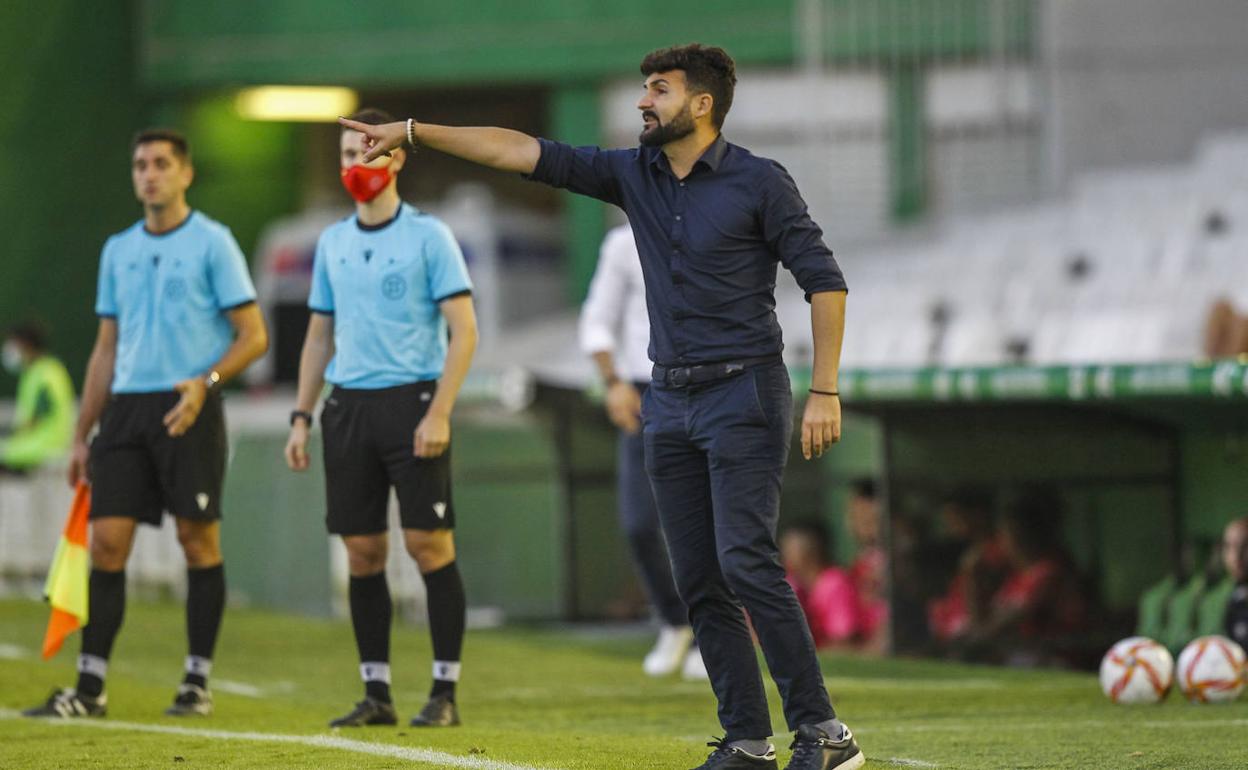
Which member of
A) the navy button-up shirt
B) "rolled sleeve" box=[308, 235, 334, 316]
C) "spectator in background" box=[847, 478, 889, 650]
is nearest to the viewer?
the navy button-up shirt

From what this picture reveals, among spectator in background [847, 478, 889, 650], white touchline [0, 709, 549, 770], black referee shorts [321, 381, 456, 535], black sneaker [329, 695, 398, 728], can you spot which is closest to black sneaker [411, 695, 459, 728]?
black sneaker [329, 695, 398, 728]

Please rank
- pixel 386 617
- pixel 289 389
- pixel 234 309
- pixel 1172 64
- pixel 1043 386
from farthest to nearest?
1. pixel 289 389
2. pixel 1172 64
3. pixel 1043 386
4. pixel 234 309
5. pixel 386 617

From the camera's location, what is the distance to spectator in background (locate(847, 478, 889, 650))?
12510 millimetres

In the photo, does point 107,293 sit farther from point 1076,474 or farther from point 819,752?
point 1076,474

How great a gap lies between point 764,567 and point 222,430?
10.0 feet

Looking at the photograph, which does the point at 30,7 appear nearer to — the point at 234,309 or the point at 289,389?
the point at 289,389

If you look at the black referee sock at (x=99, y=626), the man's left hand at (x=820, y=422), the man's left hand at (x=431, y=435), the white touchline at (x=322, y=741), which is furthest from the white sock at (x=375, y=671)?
the man's left hand at (x=820, y=422)

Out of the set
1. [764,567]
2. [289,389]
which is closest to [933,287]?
[289,389]

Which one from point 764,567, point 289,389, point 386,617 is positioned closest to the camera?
point 764,567

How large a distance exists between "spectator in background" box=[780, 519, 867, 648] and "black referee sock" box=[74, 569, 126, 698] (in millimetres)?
4867

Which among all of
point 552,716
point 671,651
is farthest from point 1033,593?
point 552,716

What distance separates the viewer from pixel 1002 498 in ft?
41.7

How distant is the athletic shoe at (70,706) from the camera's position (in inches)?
307

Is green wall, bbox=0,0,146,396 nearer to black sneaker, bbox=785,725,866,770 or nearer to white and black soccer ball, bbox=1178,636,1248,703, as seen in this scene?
white and black soccer ball, bbox=1178,636,1248,703
